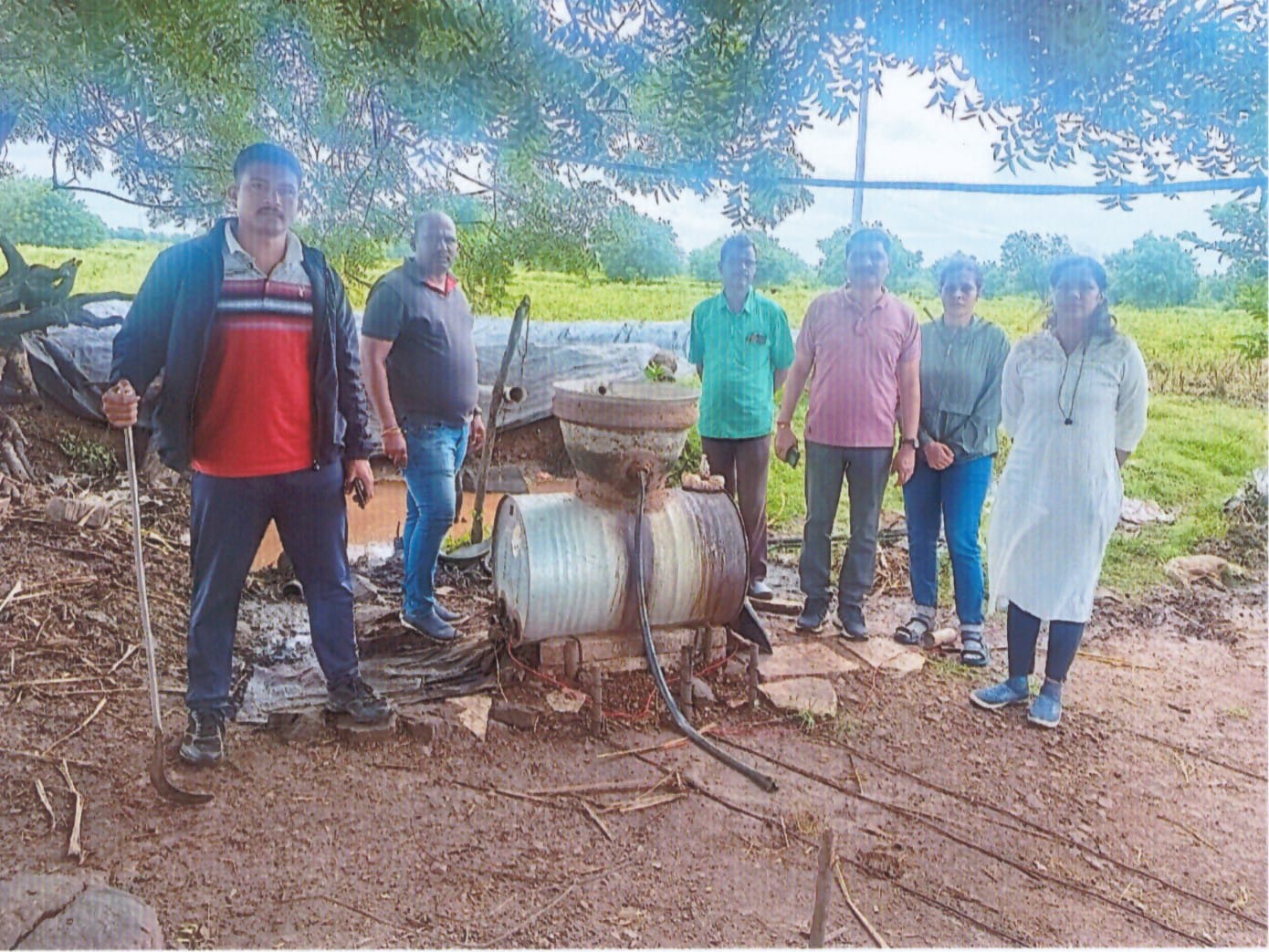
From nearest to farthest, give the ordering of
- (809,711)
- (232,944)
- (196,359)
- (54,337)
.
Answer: (232,944)
(196,359)
(809,711)
(54,337)

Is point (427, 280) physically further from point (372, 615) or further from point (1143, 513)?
point (1143, 513)

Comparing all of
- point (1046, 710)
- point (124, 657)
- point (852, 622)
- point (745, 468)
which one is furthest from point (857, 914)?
point (124, 657)

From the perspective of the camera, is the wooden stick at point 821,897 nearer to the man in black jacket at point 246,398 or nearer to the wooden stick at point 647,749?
the wooden stick at point 647,749

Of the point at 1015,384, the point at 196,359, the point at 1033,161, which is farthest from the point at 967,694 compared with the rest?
the point at 196,359

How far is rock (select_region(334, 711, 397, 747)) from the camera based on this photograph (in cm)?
276

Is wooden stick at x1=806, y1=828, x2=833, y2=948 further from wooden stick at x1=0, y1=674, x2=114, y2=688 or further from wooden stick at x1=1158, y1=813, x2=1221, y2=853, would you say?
wooden stick at x1=0, y1=674, x2=114, y2=688

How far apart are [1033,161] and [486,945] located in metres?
1.94

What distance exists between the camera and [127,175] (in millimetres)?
3465

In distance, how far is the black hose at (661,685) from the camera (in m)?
2.68

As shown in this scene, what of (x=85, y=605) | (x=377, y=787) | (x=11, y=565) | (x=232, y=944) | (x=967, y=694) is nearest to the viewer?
(x=232, y=944)

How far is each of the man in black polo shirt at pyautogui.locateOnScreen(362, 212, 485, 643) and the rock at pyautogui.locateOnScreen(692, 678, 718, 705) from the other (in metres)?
0.94

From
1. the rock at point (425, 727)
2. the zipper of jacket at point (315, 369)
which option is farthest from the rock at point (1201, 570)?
the zipper of jacket at point (315, 369)

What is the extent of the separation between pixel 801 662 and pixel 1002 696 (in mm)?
666

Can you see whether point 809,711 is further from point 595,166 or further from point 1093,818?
point 595,166
